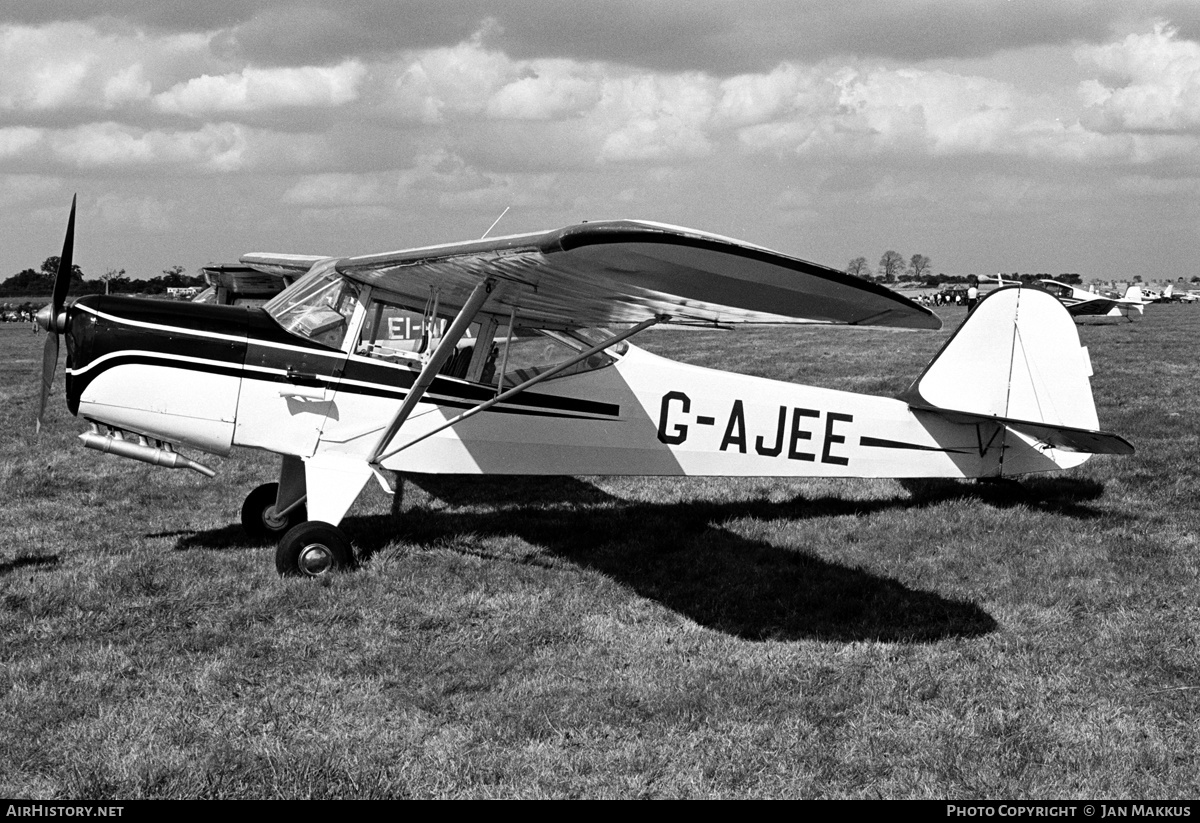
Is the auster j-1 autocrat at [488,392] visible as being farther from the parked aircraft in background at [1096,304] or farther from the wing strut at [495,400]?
the parked aircraft in background at [1096,304]

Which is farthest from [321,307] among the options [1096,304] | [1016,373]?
[1096,304]

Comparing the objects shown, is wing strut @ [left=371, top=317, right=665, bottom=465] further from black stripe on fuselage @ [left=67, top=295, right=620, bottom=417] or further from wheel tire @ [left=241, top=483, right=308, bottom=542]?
wheel tire @ [left=241, top=483, right=308, bottom=542]

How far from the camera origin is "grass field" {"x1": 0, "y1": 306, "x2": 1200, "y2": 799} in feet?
12.6

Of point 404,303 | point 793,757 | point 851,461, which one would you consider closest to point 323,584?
point 404,303

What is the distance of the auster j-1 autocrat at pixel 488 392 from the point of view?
630 cm

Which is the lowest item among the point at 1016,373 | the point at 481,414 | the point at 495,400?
the point at 481,414

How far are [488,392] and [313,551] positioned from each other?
5.22 ft

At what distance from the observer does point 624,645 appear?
17.0 feet

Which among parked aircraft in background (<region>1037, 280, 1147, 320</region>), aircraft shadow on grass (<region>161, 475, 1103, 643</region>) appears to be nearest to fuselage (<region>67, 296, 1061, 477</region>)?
aircraft shadow on grass (<region>161, 475, 1103, 643</region>)

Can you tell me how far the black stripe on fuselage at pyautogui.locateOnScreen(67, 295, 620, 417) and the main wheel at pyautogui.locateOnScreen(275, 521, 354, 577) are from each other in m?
0.99

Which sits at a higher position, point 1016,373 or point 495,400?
point 1016,373

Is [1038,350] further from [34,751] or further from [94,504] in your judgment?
[94,504]

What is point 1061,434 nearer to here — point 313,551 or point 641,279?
point 641,279

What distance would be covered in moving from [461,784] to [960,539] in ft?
14.9
